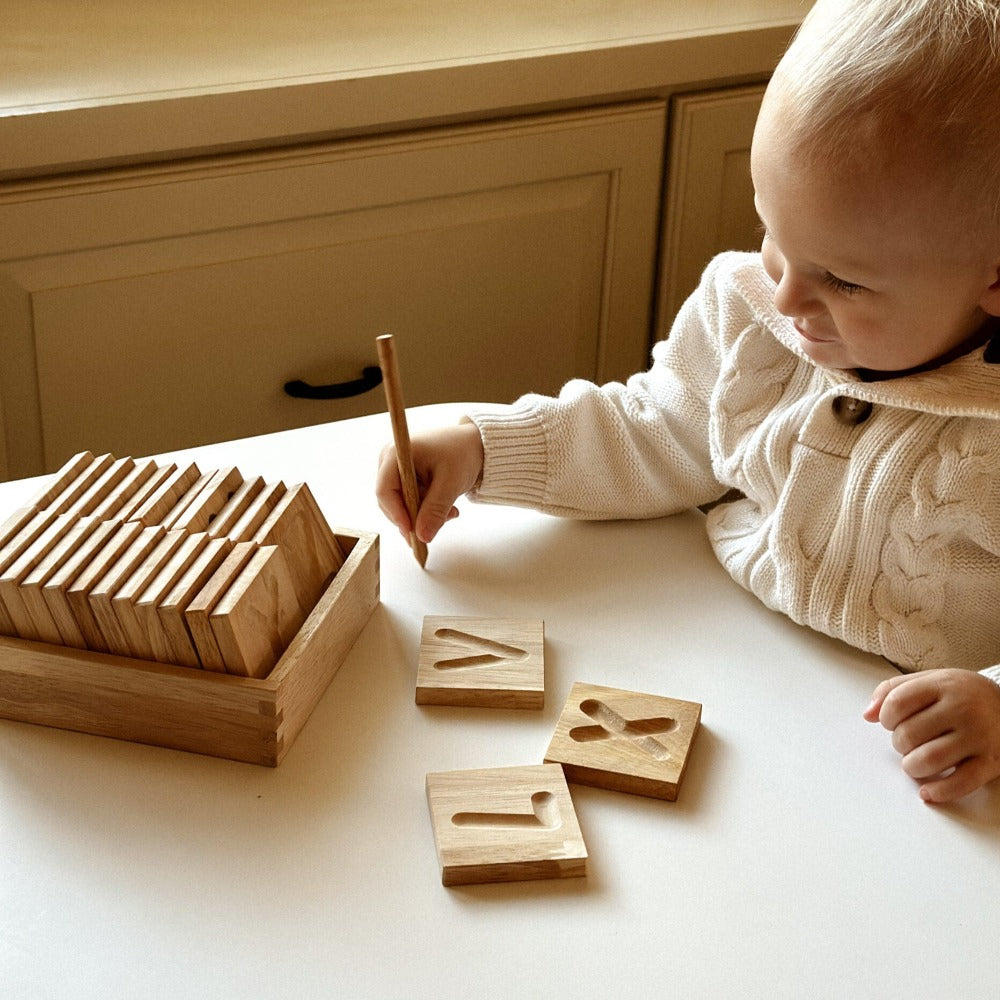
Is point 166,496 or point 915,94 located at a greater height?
point 915,94

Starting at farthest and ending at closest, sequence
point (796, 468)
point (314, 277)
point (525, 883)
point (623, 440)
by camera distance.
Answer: point (314, 277), point (623, 440), point (796, 468), point (525, 883)

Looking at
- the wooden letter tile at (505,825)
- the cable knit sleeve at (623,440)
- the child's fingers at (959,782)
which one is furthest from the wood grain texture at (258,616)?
the child's fingers at (959,782)

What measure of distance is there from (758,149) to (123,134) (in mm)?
708

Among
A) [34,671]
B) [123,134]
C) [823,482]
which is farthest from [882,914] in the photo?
[123,134]

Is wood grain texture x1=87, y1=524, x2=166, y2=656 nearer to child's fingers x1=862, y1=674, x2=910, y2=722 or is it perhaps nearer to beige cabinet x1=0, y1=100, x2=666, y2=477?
child's fingers x1=862, y1=674, x2=910, y2=722

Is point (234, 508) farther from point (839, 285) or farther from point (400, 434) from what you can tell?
point (839, 285)

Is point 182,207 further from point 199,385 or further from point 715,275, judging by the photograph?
point 715,275

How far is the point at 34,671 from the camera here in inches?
25.9

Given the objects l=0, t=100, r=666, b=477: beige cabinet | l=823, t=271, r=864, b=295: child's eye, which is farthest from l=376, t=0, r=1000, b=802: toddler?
l=0, t=100, r=666, b=477: beige cabinet

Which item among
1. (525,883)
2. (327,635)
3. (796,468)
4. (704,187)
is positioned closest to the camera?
(525,883)

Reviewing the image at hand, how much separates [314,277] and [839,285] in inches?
31.0

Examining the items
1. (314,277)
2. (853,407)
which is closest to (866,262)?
(853,407)

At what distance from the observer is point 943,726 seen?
0.68m

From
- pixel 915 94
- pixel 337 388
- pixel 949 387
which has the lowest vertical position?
pixel 337 388
